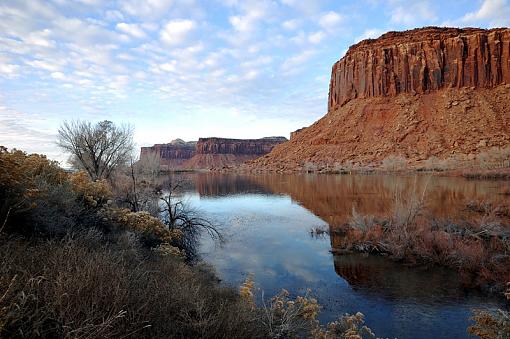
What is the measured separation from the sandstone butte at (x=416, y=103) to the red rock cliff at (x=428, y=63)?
173mm

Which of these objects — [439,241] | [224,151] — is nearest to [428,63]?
[439,241]

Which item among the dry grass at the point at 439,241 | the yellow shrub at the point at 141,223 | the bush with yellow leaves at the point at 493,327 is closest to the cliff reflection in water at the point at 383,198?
the dry grass at the point at 439,241

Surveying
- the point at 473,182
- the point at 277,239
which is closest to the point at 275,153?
the point at 473,182

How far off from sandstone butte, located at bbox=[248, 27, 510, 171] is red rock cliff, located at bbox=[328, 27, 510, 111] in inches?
6.8

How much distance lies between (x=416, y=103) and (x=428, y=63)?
10.00m

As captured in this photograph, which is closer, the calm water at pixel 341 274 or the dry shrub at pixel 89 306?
the dry shrub at pixel 89 306

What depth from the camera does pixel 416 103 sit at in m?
69.2

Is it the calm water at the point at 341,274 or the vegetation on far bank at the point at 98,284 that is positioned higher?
the vegetation on far bank at the point at 98,284

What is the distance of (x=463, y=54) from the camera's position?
70500 millimetres

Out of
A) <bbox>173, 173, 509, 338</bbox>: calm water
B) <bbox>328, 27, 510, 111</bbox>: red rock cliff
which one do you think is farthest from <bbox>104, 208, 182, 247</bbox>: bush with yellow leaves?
<bbox>328, 27, 510, 111</bbox>: red rock cliff

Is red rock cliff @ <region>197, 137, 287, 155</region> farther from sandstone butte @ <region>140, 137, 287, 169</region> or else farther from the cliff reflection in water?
the cliff reflection in water

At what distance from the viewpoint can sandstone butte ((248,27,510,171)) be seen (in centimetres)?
5875

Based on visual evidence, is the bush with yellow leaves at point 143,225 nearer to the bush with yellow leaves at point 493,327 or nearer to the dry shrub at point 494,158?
the bush with yellow leaves at point 493,327

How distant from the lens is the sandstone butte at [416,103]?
58.8m
